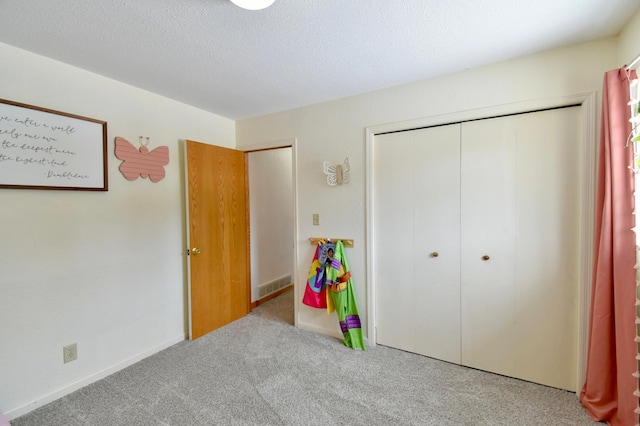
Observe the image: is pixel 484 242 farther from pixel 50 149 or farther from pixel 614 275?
pixel 50 149

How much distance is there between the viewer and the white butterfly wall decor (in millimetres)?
2551

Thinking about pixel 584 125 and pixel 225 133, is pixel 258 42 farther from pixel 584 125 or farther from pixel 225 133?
pixel 584 125

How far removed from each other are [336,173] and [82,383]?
2.49 m

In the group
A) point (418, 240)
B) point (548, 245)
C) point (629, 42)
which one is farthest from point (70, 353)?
point (629, 42)

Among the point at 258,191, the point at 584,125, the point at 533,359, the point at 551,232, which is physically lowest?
the point at 533,359

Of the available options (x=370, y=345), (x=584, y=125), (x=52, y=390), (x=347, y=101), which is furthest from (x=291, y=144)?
(x=52, y=390)

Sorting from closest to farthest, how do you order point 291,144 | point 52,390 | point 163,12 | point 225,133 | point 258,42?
point 163,12
point 258,42
point 52,390
point 291,144
point 225,133

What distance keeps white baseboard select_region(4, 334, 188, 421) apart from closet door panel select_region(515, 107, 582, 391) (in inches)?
113

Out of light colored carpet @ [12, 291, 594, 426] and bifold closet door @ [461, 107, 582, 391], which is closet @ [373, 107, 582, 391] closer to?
bifold closet door @ [461, 107, 582, 391]

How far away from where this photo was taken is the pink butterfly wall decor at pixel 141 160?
7.28 feet

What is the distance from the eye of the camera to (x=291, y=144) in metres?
2.87

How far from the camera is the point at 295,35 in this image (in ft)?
5.30

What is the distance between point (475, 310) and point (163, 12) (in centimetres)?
271

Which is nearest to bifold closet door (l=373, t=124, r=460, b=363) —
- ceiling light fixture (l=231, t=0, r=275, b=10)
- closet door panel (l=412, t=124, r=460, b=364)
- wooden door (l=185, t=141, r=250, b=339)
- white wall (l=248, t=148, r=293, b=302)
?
closet door panel (l=412, t=124, r=460, b=364)
